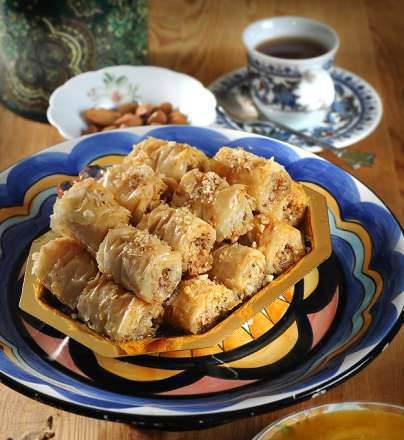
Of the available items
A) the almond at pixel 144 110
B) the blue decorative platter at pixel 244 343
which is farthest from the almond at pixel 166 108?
the blue decorative platter at pixel 244 343

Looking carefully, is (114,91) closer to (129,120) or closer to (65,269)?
(129,120)

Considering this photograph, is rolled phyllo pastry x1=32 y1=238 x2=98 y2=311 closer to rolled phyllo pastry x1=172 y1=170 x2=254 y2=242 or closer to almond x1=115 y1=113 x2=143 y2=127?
rolled phyllo pastry x1=172 y1=170 x2=254 y2=242

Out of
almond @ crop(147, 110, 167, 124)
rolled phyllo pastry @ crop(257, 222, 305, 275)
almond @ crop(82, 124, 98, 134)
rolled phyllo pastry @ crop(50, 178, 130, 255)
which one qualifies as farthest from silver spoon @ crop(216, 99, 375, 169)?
rolled phyllo pastry @ crop(50, 178, 130, 255)

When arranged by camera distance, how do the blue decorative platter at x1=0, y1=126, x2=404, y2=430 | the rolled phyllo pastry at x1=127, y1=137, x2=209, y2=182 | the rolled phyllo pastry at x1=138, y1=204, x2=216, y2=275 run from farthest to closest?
the rolled phyllo pastry at x1=127, y1=137, x2=209, y2=182
the rolled phyllo pastry at x1=138, y1=204, x2=216, y2=275
the blue decorative platter at x1=0, y1=126, x2=404, y2=430

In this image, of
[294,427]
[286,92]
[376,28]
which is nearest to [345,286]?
[294,427]

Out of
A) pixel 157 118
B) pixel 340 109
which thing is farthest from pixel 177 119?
pixel 340 109

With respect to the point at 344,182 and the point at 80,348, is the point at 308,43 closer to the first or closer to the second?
the point at 344,182
